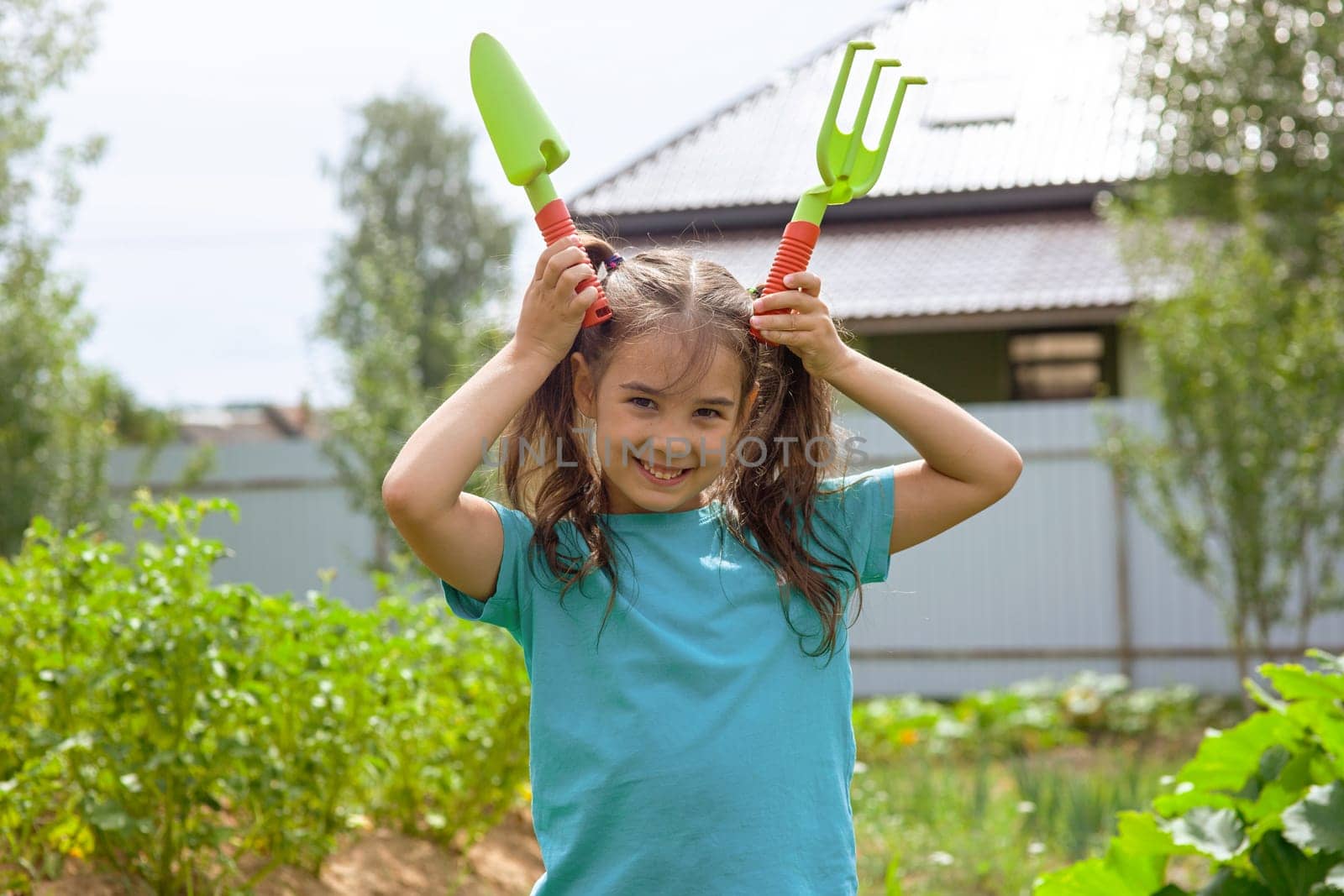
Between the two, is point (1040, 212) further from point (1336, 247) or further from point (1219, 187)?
point (1336, 247)

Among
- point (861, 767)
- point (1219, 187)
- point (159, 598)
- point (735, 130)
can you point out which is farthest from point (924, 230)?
point (159, 598)

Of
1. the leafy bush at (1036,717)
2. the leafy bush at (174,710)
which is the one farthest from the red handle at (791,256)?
the leafy bush at (1036,717)

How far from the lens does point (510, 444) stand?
1.76 metres

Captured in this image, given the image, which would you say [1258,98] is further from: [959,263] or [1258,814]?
[1258,814]

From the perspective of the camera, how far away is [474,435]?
150 cm

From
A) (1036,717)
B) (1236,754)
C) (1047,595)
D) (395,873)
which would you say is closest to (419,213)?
(1047,595)

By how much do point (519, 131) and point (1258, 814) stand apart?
5.41ft

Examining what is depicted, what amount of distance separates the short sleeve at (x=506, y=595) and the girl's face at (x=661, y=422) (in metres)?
0.13

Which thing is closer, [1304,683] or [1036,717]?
[1304,683]

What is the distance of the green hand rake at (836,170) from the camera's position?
5.07 ft

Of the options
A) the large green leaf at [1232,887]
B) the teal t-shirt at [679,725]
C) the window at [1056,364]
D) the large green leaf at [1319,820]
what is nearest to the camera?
the teal t-shirt at [679,725]

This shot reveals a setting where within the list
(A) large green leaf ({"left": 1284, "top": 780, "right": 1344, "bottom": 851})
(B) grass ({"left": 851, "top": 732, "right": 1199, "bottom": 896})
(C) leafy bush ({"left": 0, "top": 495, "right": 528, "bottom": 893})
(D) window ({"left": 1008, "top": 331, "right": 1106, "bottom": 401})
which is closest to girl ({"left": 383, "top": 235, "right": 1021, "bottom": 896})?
(A) large green leaf ({"left": 1284, "top": 780, "right": 1344, "bottom": 851})

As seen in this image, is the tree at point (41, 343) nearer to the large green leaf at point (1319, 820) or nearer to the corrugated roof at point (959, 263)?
the corrugated roof at point (959, 263)

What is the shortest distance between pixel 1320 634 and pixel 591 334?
7.47m
